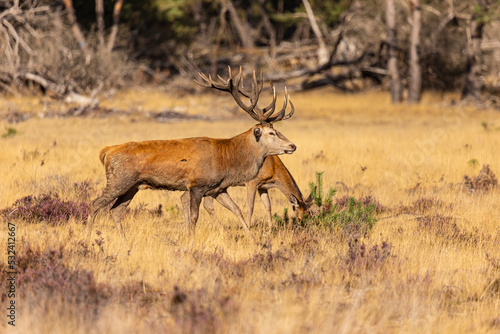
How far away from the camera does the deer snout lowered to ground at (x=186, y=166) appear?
23.7ft

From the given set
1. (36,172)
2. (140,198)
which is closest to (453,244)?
(140,198)

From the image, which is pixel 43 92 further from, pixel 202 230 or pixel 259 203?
pixel 202 230

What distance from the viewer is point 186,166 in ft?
23.8

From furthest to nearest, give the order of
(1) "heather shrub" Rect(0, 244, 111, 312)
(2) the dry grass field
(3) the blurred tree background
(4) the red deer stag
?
1. (3) the blurred tree background
2. (4) the red deer stag
3. (1) "heather shrub" Rect(0, 244, 111, 312)
4. (2) the dry grass field

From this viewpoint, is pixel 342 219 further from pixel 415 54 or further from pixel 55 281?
pixel 415 54

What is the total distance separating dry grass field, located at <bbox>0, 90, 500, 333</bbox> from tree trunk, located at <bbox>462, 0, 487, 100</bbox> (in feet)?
44.0

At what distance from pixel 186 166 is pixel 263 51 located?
26248 mm

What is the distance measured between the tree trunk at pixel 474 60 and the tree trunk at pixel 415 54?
1.99 m

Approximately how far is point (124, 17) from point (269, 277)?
2749 cm

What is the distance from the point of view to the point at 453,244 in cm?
701

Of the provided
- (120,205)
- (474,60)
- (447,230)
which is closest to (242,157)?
(120,205)

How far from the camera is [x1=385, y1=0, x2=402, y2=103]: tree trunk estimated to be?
25.7 metres

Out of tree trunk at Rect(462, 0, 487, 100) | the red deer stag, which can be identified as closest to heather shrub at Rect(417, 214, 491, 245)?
the red deer stag

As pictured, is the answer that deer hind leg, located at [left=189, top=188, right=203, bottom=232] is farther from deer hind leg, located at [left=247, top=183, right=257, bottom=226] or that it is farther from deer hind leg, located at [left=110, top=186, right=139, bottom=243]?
deer hind leg, located at [left=247, top=183, right=257, bottom=226]
